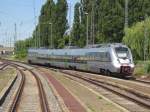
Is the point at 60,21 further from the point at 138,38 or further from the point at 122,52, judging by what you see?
the point at 122,52

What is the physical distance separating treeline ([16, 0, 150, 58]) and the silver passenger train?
6.80 metres

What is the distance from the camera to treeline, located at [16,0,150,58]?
84.7 meters

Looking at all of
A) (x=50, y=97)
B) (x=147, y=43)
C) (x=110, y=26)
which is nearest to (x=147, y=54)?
(x=147, y=43)

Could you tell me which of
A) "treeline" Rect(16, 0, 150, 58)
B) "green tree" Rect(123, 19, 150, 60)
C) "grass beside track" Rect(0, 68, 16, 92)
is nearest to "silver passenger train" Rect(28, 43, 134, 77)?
"green tree" Rect(123, 19, 150, 60)

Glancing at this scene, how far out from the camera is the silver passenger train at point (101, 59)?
46891 millimetres

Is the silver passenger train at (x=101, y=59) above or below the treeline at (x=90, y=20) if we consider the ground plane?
below

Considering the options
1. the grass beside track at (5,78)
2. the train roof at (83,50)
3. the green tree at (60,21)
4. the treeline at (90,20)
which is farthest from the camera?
the green tree at (60,21)

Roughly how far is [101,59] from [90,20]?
171 ft

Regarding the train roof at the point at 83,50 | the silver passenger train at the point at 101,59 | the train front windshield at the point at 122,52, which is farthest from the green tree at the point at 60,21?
the train front windshield at the point at 122,52

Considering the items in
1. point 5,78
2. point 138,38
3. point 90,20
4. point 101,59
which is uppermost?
point 90,20

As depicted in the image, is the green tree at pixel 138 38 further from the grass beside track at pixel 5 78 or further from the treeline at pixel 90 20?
the grass beside track at pixel 5 78

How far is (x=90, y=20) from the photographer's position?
103 metres

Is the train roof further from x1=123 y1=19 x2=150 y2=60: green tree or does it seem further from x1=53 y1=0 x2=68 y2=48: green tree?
x1=53 y1=0 x2=68 y2=48: green tree

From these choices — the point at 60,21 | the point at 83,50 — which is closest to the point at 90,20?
the point at 60,21
